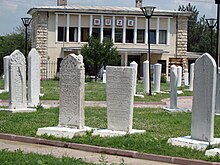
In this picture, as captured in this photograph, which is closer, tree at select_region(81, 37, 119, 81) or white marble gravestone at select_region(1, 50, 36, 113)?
white marble gravestone at select_region(1, 50, 36, 113)

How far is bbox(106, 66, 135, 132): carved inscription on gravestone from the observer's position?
1345cm

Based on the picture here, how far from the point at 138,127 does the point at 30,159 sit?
586cm

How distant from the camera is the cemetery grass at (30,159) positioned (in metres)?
9.99

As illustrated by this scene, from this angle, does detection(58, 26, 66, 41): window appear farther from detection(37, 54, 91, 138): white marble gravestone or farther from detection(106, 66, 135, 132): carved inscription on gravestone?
detection(106, 66, 135, 132): carved inscription on gravestone

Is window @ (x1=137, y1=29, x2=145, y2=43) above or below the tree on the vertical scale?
above

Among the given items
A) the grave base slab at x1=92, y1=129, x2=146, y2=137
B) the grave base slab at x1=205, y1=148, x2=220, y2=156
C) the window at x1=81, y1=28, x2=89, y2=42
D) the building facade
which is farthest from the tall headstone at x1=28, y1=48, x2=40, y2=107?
the window at x1=81, y1=28, x2=89, y2=42

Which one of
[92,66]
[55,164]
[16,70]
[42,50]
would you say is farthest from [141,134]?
[42,50]

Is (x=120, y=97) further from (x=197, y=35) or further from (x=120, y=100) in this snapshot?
(x=197, y=35)

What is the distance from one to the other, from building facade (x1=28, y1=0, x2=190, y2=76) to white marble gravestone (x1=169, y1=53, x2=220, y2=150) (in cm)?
4533

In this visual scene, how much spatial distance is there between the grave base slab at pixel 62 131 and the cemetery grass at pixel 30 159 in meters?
2.44

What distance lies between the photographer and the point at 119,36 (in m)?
60.3

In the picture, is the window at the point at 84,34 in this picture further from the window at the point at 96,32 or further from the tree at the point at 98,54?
the tree at the point at 98,54

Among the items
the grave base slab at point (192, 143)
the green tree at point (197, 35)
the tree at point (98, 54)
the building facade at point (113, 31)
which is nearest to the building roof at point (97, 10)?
the building facade at point (113, 31)

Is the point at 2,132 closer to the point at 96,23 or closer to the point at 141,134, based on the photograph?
the point at 141,134
